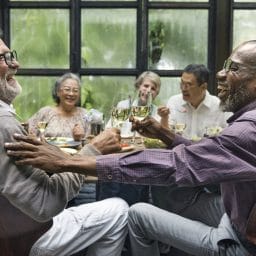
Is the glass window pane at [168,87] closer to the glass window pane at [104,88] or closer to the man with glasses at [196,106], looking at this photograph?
the glass window pane at [104,88]

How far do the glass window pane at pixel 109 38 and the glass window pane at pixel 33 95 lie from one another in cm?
45

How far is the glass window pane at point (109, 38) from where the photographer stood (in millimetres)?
5504

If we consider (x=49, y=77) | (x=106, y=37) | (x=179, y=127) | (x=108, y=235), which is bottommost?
(x=108, y=235)

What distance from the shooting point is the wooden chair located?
1.89 meters

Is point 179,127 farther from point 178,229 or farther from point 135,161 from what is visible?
point 135,161

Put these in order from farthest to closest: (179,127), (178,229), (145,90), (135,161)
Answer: (145,90), (179,127), (178,229), (135,161)

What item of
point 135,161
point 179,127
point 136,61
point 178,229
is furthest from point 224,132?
point 136,61

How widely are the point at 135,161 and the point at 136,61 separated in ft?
12.7

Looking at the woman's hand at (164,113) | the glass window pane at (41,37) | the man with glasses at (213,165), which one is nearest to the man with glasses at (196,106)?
the woman's hand at (164,113)

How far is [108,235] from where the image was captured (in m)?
2.49

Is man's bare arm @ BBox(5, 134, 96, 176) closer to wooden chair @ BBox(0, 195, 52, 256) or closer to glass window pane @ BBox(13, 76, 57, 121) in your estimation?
wooden chair @ BBox(0, 195, 52, 256)

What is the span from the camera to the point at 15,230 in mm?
1929

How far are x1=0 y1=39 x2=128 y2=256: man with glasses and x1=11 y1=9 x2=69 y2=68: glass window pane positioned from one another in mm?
3329

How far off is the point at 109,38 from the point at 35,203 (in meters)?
3.90
